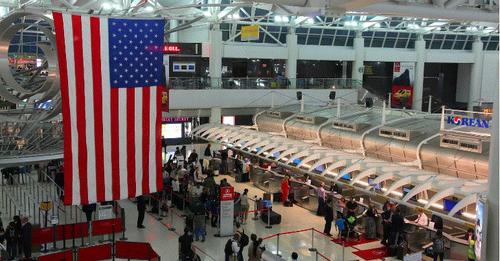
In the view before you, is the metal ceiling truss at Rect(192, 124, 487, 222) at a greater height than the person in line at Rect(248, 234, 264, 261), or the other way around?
the metal ceiling truss at Rect(192, 124, 487, 222)

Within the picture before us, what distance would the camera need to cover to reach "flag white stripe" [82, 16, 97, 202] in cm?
872

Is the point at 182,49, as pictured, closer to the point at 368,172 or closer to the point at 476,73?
the point at 368,172

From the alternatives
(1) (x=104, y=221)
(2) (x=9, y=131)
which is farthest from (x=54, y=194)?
(2) (x=9, y=131)

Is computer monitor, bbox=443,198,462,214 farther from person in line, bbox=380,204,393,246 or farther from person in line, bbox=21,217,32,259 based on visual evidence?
person in line, bbox=21,217,32,259

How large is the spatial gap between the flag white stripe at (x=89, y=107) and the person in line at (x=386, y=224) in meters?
9.38

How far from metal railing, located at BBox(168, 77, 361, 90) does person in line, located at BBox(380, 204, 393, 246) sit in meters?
17.1

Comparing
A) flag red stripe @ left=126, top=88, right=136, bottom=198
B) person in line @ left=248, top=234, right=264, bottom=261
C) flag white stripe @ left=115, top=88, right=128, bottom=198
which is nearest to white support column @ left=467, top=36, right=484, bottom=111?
person in line @ left=248, top=234, right=264, bottom=261

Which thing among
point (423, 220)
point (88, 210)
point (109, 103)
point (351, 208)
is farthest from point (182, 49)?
point (109, 103)

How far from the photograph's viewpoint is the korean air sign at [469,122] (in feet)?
53.4

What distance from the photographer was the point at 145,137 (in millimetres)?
9695

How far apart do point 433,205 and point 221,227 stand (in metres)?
6.11

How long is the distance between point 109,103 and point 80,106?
51cm

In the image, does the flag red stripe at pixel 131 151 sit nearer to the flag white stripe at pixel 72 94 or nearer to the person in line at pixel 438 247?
the flag white stripe at pixel 72 94

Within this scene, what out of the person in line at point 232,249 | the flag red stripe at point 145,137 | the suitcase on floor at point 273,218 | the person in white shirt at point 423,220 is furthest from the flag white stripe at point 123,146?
the person in white shirt at point 423,220
